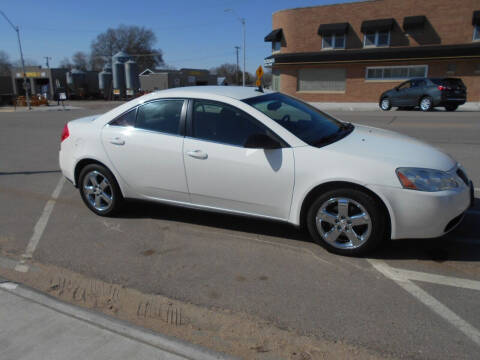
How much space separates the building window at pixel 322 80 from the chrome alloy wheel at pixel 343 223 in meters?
31.0

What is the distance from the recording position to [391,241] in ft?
13.4

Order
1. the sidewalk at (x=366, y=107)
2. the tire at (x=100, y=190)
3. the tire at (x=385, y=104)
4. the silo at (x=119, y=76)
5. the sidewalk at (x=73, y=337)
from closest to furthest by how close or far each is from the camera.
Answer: the sidewalk at (x=73, y=337) → the tire at (x=100, y=190) → the tire at (x=385, y=104) → the sidewalk at (x=366, y=107) → the silo at (x=119, y=76)

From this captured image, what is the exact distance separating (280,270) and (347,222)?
76cm

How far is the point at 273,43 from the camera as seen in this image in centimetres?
3528

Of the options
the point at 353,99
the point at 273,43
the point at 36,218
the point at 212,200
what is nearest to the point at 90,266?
the point at 212,200

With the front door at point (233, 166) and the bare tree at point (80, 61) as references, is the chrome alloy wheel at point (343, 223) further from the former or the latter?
the bare tree at point (80, 61)

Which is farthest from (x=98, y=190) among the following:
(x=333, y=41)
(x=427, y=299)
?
(x=333, y=41)

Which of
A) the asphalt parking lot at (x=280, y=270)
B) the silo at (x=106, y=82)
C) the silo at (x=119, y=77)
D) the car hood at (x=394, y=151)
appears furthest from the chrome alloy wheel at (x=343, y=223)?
the silo at (x=106, y=82)

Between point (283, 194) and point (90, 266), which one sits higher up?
point (283, 194)

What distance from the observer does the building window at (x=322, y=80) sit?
108ft

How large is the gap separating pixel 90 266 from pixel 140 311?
1.02m

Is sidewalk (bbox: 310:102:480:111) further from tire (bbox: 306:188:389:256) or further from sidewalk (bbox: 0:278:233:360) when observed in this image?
sidewalk (bbox: 0:278:233:360)

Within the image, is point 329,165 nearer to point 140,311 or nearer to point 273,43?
point 140,311

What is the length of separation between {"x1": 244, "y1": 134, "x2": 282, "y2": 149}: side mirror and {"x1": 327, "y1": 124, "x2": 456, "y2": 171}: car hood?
52 cm
